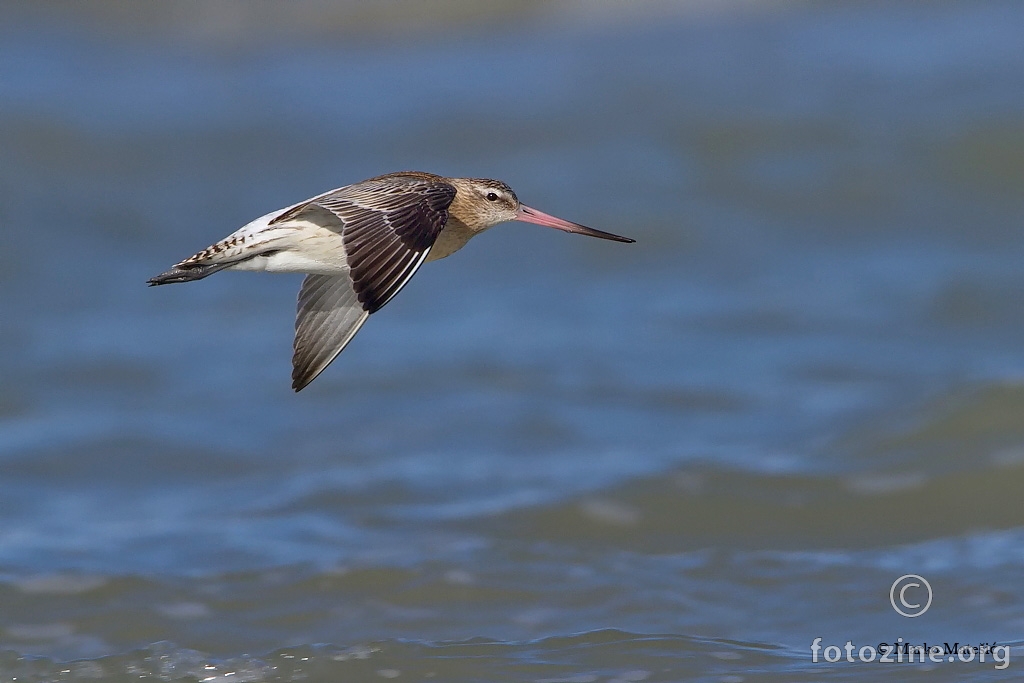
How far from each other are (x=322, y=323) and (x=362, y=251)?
1.05 metres

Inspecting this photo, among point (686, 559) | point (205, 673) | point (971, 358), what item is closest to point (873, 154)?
point (971, 358)

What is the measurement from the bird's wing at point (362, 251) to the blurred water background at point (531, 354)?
6.44 feet

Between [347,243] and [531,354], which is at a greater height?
[531,354]

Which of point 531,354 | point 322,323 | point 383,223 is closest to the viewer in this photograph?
point 383,223

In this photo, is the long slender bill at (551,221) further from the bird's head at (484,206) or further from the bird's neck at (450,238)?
the bird's neck at (450,238)

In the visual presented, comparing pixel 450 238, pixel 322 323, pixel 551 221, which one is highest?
pixel 551 221

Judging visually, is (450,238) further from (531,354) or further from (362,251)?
(531,354)

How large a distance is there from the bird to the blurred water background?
2.00m

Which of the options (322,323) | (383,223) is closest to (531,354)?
(322,323)

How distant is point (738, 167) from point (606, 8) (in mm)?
5312

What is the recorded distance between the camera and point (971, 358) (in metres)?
13.0

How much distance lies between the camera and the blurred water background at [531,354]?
880 centimetres

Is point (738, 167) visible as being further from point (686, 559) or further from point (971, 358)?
point (686, 559)

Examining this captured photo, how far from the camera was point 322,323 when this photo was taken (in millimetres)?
7340
